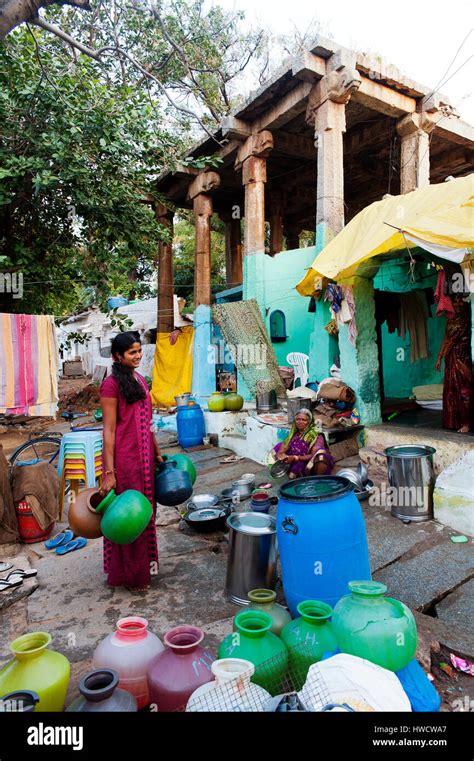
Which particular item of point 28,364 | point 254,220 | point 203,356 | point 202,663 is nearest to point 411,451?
point 202,663

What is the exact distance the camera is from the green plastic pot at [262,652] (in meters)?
1.95

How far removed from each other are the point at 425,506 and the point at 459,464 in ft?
1.85

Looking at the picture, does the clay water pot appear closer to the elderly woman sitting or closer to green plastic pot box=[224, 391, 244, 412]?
the elderly woman sitting

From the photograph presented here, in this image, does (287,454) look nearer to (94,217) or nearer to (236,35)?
(94,217)

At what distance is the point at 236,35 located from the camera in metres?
13.2

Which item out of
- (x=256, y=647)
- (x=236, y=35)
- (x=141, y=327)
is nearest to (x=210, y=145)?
(x=236, y=35)

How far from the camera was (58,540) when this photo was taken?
14.8 ft

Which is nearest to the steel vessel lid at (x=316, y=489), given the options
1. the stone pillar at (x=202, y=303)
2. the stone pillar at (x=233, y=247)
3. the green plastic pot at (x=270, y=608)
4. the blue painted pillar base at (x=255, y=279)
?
the green plastic pot at (x=270, y=608)

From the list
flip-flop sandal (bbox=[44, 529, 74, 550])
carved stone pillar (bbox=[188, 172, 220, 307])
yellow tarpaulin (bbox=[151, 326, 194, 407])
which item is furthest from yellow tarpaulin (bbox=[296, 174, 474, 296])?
yellow tarpaulin (bbox=[151, 326, 194, 407])

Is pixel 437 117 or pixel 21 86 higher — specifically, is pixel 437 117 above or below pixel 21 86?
above

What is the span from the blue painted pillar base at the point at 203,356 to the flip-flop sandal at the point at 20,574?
26.0ft

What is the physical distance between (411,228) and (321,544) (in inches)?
149

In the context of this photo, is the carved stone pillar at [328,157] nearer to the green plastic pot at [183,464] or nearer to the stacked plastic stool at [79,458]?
the stacked plastic stool at [79,458]

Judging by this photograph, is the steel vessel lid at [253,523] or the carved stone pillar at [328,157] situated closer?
the steel vessel lid at [253,523]
